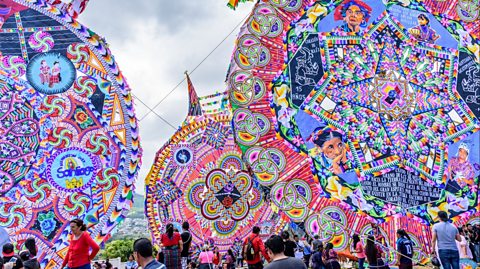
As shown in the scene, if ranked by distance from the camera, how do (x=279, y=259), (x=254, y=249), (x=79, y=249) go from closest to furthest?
(x=279, y=259) → (x=79, y=249) → (x=254, y=249)

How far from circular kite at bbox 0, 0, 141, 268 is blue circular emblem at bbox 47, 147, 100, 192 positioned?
0.02m

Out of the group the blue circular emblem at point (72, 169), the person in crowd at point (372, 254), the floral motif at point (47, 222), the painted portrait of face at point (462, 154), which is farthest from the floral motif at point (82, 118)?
the painted portrait of face at point (462, 154)

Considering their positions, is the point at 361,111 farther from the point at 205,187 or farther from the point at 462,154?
the point at 205,187

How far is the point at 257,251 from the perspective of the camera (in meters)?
7.04

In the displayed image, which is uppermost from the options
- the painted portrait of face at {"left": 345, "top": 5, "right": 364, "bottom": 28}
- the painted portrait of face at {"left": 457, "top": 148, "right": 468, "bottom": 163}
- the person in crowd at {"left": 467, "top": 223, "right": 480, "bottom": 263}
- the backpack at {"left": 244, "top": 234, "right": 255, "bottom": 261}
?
the painted portrait of face at {"left": 345, "top": 5, "right": 364, "bottom": 28}

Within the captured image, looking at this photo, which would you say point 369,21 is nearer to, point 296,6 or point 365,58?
point 365,58

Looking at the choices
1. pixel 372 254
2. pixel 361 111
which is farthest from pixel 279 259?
pixel 361 111

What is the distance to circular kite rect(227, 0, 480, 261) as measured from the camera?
9570 millimetres

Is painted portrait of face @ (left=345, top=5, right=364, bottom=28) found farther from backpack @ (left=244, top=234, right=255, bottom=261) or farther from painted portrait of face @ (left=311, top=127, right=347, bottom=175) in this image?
backpack @ (left=244, top=234, right=255, bottom=261)

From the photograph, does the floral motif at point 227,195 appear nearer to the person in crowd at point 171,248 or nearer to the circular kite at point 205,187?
the circular kite at point 205,187

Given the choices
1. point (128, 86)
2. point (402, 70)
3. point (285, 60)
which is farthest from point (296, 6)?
point (128, 86)

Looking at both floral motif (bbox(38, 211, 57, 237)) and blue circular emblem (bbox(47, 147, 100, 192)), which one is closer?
floral motif (bbox(38, 211, 57, 237))

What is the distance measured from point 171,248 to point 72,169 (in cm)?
256

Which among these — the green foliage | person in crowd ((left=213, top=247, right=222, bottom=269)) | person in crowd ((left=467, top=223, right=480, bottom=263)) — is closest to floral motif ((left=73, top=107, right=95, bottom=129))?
person in crowd ((left=213, top=247, right=222, bottom=269))
